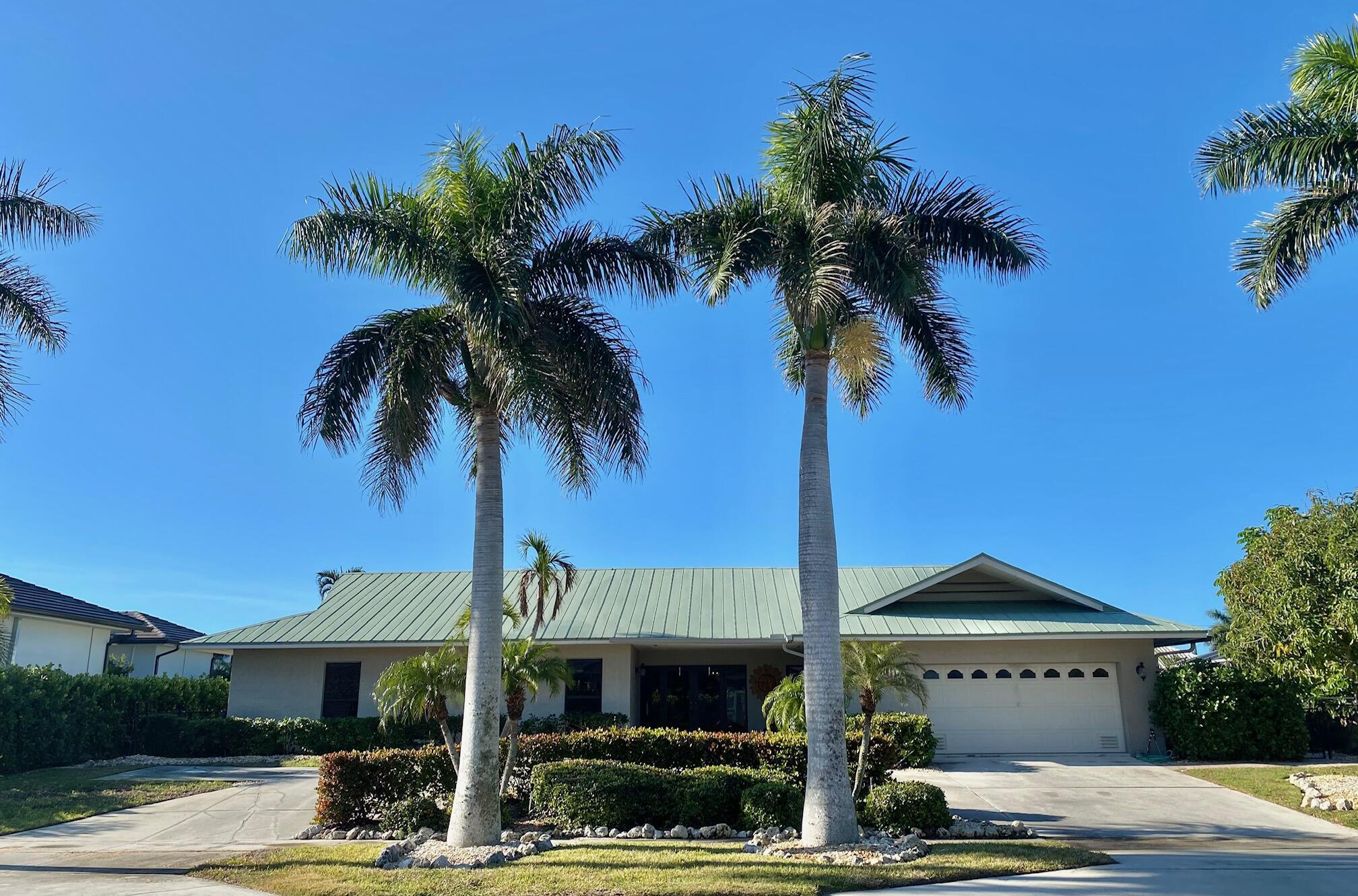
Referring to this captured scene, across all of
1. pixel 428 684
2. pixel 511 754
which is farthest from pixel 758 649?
pixel 428 684

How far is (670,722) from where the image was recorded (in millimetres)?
24562

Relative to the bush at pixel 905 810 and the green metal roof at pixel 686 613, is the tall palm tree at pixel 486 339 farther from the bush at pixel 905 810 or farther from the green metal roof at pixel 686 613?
the green metal roof at pixel 686 613

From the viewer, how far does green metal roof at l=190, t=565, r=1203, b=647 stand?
21609 millimetres

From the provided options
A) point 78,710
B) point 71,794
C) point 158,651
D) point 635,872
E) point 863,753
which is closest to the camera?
point 635,872

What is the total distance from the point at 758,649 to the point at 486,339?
15348mm

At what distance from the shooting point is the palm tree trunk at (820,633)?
10891mm

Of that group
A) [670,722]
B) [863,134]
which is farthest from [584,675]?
[863,134]

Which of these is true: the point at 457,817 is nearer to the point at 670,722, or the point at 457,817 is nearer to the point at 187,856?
the point at 187,856

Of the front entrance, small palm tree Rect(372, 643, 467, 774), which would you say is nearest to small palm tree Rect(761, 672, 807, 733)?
small palm tree Rect(372, 643, 467, 774)

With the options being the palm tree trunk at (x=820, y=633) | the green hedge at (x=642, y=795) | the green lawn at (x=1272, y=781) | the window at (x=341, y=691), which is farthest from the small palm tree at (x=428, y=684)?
the green lawn at (x=1272, y=781)

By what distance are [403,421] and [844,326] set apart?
5.81 metres

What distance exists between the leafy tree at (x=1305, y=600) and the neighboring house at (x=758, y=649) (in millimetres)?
4438

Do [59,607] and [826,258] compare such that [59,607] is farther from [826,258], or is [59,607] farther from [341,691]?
[826,258]

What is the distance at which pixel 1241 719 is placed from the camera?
1977 cm
